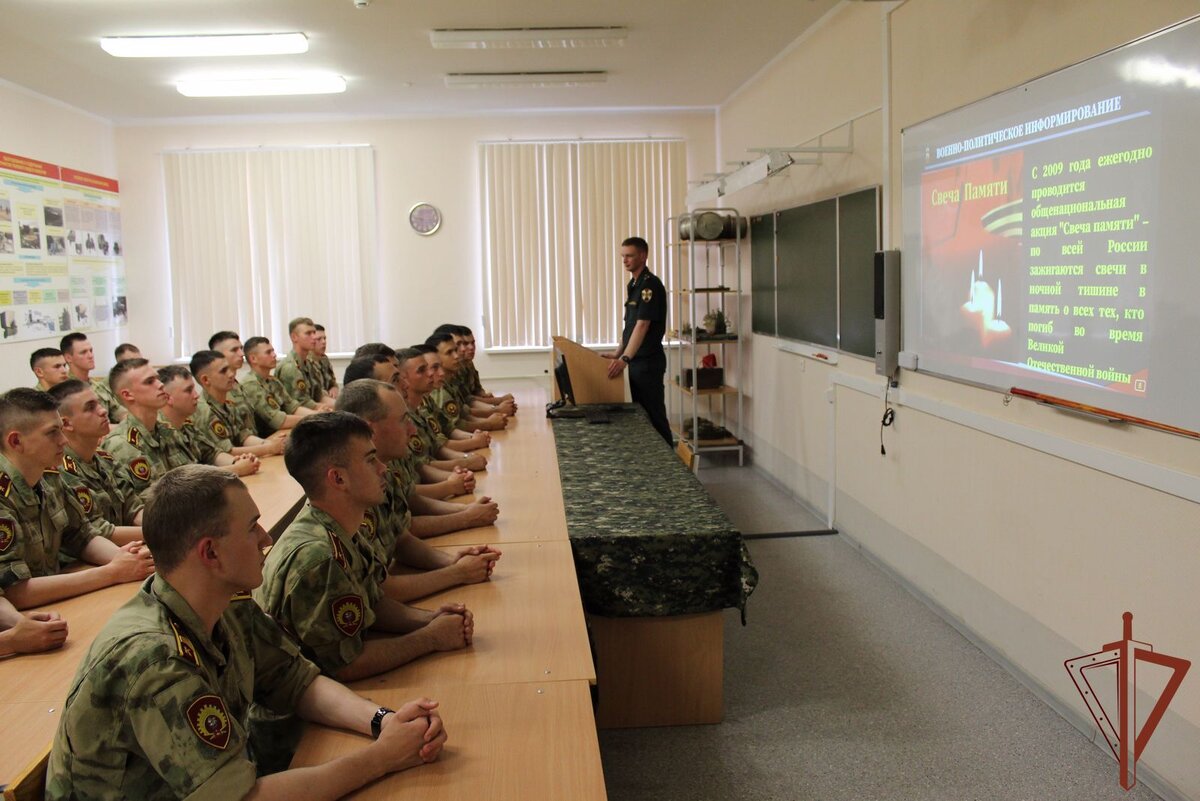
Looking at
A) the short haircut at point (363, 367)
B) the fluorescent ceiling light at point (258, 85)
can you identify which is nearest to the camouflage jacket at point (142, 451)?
the short haircut at point (363, 367)

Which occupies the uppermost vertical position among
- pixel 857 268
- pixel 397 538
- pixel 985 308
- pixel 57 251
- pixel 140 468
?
pixel 57 251

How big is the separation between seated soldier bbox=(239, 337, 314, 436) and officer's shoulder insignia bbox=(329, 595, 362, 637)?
3930 millimetres

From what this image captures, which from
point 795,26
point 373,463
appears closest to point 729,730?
point 373,463

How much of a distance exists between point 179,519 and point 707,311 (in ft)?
24.4

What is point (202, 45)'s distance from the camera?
18.5 feet

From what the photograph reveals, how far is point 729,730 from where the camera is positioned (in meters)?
3.30

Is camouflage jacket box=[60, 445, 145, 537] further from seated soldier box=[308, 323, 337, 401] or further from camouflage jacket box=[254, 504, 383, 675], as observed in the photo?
seated soldier box=[308, 323, 337, 401]

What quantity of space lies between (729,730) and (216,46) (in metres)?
5.00

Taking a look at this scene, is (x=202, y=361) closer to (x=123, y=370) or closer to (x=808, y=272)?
(x=123, y=370)

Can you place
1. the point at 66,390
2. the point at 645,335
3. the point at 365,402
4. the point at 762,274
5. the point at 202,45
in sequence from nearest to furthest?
the point at 365,402, the point at 66,390, the point at 202,45, the point at 645,335, the point at 762,274

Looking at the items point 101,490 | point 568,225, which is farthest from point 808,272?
point 101,490

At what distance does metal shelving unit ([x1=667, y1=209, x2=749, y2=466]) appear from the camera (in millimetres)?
7621

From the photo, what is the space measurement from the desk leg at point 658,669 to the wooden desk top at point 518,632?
44 centimetres

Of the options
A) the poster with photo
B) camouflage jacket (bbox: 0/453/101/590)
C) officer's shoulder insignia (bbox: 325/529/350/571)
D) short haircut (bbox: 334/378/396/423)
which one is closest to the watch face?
the poster with photo
